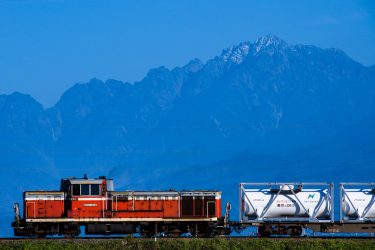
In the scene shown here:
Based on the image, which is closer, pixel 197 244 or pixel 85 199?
pixel 197 244

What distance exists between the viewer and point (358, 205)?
44719 mm

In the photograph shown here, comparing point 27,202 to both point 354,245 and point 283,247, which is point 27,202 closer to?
point 283,247

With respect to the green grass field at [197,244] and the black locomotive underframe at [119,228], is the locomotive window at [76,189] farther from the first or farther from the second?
the green grass field at [197,244]

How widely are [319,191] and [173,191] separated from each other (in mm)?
7050

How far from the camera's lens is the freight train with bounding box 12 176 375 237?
44.4 m

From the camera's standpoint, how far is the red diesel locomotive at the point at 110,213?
44.8m

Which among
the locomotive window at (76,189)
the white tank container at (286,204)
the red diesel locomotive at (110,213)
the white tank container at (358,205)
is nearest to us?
the white tank container at (286,204)

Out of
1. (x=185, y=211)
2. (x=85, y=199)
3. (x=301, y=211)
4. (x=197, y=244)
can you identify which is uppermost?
(x=85, y=199)

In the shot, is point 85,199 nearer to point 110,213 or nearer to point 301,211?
point 110,213

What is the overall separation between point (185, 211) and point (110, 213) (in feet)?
11.8

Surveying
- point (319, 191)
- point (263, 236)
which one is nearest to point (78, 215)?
point (263, 236)

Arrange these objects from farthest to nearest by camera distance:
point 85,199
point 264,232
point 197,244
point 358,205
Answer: point 85,199, point 358,205, point 264,232, point 197,244

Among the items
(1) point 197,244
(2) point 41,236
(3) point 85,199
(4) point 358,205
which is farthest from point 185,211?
(4) point 358,205

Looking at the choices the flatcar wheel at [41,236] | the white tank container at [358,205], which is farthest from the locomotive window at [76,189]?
the white tank container at [358,205]
